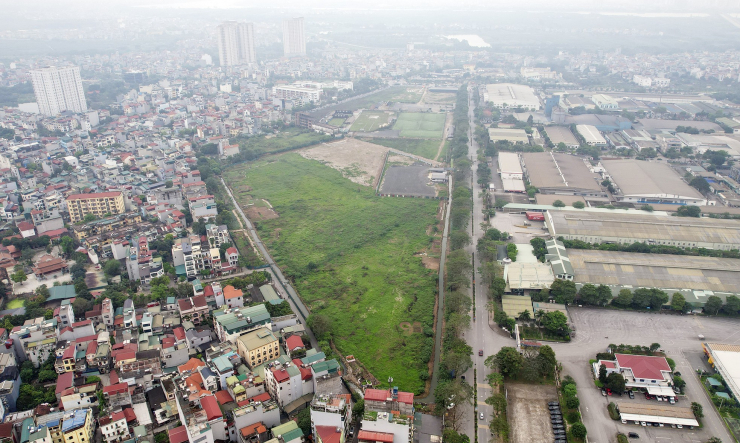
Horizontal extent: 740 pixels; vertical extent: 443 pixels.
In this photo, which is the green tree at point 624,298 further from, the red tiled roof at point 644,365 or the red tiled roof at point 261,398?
the red tiled roof at point 261,398

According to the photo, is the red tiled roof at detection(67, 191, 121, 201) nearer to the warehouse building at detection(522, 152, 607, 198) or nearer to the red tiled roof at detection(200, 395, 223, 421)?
the red tiled roof at detection(200, 395, 223, 421)

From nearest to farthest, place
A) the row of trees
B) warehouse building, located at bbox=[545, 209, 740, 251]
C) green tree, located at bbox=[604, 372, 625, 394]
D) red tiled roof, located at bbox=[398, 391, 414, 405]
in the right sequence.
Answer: red tiled roof, located at bbox=[398, 391, 414, 405], the row of trees, green tree, located at bbox=[604, 372, 625, 394], warehouse building, located at bbox=[545, 209, 740, 251]

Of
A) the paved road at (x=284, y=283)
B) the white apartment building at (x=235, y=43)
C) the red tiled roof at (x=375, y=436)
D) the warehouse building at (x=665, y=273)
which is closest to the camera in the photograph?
the red tiled roof at (x=375, y=436)

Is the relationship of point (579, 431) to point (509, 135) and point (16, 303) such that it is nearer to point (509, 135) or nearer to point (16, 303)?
point (16, 303)

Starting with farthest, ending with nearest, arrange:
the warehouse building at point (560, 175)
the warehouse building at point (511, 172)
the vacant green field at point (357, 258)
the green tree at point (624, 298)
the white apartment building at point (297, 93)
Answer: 1. the white apartment building at point (297, 93)
2. the warehouse building at point (511, 172)
3. the warehouse building at point (560, 175)
4. the green tree at point (624, 298)
5. the vacant green field at point (357, 258)

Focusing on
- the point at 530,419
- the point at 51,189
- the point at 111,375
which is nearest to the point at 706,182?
the point at 530,419

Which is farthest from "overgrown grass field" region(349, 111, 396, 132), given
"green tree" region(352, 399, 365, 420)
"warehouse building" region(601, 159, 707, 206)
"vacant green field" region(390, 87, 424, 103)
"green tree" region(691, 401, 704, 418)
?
"green tree" region(691, 401, 704, 418)

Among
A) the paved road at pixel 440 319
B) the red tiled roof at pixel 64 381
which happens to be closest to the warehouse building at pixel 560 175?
the paved road at pixel 440 319
